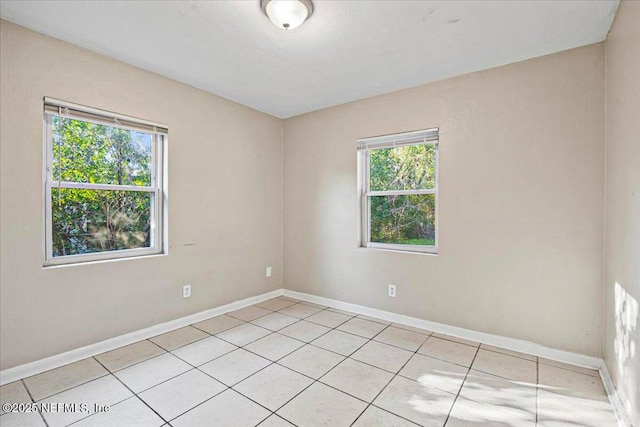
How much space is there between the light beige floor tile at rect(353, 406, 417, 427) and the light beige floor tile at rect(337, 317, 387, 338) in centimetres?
111

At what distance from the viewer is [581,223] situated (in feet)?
7.73

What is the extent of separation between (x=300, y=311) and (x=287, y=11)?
2.96 meters

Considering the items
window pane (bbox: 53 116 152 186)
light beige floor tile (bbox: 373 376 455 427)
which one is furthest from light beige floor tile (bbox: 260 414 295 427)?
window pane (bbox: 53 116 152 186)

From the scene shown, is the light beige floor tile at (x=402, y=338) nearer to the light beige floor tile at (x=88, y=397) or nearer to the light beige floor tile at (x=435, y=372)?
the light beige floor tile at (x=435, y=372)

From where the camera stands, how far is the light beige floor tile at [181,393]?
184cm

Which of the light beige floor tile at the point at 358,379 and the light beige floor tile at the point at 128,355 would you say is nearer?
the light beige floor tile at the point at 358,379

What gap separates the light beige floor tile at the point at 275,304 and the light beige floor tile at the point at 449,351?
69.0 inches

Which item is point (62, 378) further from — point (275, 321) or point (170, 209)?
point (275, 321)

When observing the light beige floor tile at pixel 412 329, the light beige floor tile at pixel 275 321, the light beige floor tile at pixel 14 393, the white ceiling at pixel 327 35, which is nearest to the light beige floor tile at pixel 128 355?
the light beige floor tile at pixel 14 393

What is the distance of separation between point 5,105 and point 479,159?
3675mm

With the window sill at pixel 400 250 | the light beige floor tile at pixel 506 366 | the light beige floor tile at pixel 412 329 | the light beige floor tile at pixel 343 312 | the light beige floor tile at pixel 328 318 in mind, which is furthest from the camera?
the light beige floor tile at pixel 343 312

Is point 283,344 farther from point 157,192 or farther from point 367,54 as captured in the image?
point 367,54

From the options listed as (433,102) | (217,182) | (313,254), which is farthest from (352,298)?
(433,102)

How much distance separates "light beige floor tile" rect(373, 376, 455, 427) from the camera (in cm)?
178
